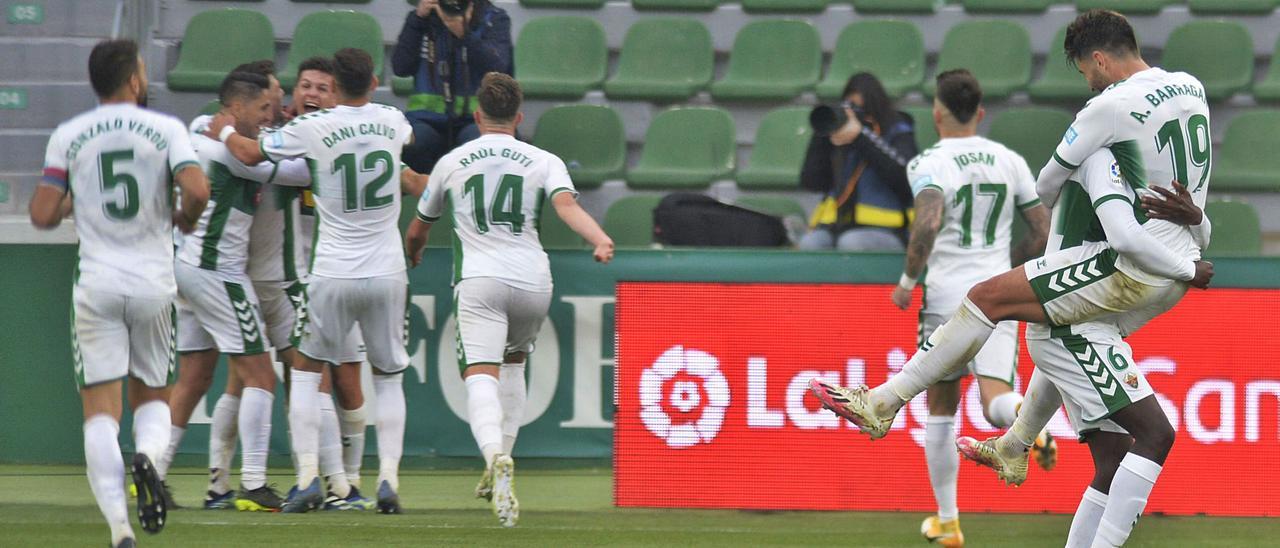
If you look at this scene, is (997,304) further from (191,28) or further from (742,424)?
(191,28)

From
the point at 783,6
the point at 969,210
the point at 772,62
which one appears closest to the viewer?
the point at 969,210

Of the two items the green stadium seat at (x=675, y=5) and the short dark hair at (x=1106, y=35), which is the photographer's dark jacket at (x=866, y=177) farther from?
the green stadium seat at (x=675, y=5)

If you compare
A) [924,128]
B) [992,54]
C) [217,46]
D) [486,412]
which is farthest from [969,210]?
[217,46]

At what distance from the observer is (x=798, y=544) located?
656cm

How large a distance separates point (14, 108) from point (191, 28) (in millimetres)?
1690

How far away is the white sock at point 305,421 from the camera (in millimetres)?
7262

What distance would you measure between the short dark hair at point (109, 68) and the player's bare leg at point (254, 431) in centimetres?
217

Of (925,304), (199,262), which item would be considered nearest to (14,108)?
(199,262)

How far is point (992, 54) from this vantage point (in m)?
11.3

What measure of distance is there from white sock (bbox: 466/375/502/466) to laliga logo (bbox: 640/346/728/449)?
921 millimetres

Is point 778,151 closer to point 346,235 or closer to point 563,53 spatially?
point 563,53

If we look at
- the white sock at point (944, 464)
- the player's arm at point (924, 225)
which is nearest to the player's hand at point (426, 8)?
the player's arm at point (924, 225)

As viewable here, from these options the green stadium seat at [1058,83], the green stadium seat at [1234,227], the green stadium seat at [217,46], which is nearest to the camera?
the green stadium seat at [1234,227]

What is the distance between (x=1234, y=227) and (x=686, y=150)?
3.66 m
